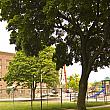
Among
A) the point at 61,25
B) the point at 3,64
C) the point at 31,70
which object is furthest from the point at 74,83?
the point at 61,25

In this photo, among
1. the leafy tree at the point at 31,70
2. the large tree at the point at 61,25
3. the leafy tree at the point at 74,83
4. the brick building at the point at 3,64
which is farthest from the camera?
the brick building at the point at 3,64

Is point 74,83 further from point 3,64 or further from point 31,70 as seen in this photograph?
point 31,70

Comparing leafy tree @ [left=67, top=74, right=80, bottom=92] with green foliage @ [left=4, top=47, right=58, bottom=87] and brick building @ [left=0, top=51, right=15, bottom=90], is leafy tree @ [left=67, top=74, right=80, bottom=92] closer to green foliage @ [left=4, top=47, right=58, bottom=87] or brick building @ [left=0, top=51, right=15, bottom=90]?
brick building @ [left=0, top=51, right=15, bottom=90]

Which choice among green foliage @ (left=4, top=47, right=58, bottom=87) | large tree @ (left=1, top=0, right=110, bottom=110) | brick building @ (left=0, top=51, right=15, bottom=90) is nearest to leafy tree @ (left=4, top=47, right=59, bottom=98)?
green foliage @ (left=4, top=47, right=58, bottom=87)

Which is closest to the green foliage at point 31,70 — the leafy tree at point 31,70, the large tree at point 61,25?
the leafy tree at point 31,70

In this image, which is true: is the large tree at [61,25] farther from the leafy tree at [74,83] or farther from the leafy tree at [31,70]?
the leafy tree at [74,83]

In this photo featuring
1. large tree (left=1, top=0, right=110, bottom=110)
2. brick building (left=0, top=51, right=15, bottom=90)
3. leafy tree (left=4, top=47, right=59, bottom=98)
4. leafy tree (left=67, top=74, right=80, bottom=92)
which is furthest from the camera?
brick building (left=0, top=51, right=15, bottom=90)

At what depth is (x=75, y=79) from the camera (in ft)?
323

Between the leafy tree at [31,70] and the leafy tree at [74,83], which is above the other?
the leafy tree at [31,70]

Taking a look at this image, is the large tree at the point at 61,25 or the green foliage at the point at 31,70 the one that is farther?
the green foliage at the point at 31,70

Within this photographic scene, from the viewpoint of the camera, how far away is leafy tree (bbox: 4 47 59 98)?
55906 mm

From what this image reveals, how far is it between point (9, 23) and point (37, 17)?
95.1 inches

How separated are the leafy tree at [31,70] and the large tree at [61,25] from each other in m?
23.6

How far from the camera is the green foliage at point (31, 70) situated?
55.9m
